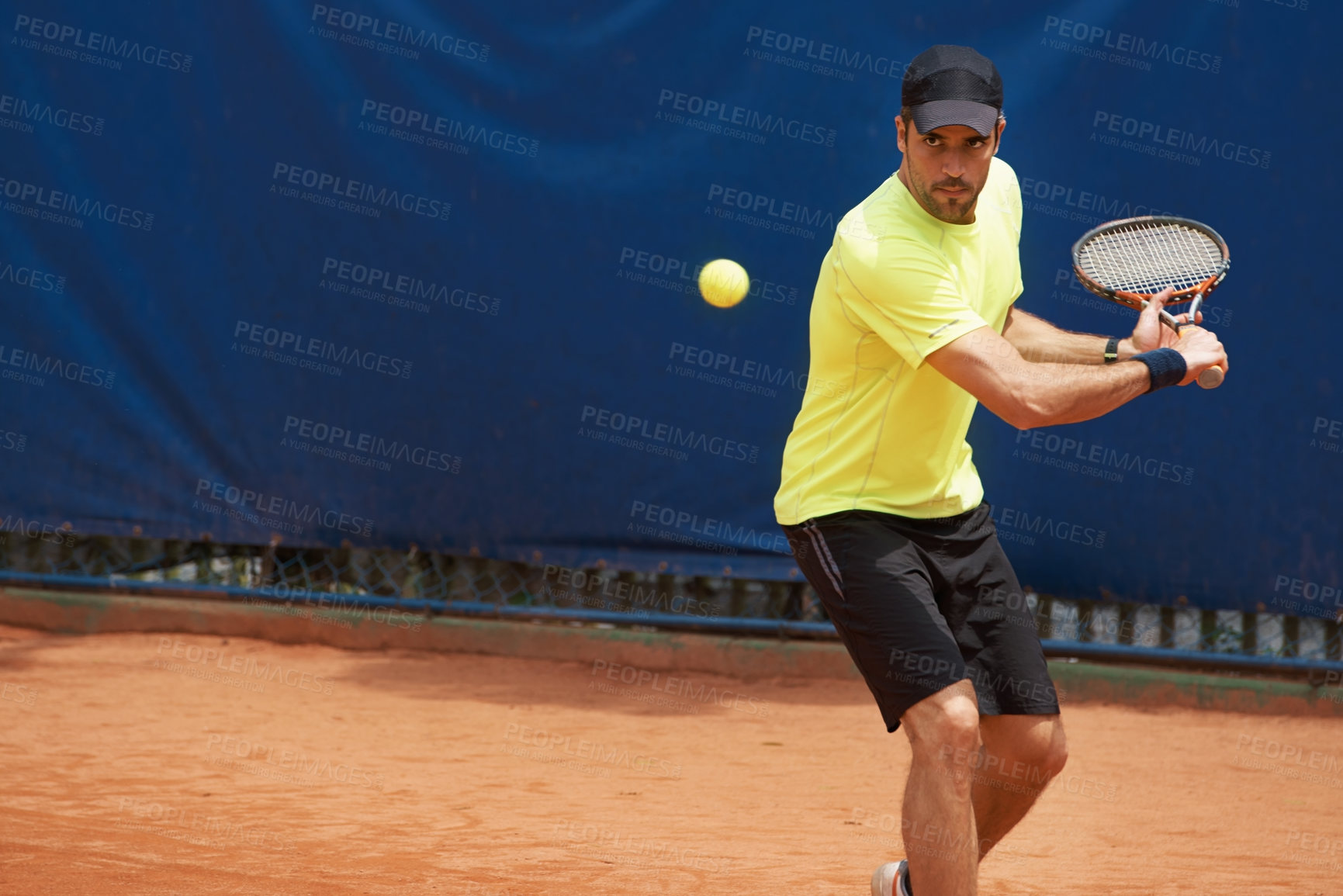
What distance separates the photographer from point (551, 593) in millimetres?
5258

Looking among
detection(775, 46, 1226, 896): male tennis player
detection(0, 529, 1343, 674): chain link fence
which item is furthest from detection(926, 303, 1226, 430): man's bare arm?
detection(0, 529, 1343, 674): chain link fence

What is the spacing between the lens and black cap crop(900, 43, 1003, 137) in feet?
7.13

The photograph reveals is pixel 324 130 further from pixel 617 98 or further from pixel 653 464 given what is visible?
pixel 653 464

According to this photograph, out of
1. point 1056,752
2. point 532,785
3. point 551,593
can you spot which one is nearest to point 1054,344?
point 1056,752

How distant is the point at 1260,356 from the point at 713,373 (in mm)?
1917

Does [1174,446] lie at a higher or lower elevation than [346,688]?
higher

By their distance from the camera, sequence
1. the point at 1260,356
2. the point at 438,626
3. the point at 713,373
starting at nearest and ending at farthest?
the point at 1260,356, the point at 713,373, the point at 438,626

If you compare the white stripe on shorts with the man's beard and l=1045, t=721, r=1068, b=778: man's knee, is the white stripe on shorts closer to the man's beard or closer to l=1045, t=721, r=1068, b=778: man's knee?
l=1045, t=721, r=1068, b=778: man's knee

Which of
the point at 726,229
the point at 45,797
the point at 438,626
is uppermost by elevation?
the point at 726,229

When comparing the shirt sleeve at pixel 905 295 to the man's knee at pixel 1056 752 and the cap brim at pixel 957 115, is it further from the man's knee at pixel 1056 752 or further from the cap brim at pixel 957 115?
the man's knee at pixel 1056 752

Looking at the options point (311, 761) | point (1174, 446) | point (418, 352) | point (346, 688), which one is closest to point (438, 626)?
point (346, 688)

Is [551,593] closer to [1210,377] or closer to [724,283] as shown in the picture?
[724,283]

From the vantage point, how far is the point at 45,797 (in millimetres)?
3361

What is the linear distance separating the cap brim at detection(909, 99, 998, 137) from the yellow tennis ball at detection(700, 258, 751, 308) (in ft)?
8.22
